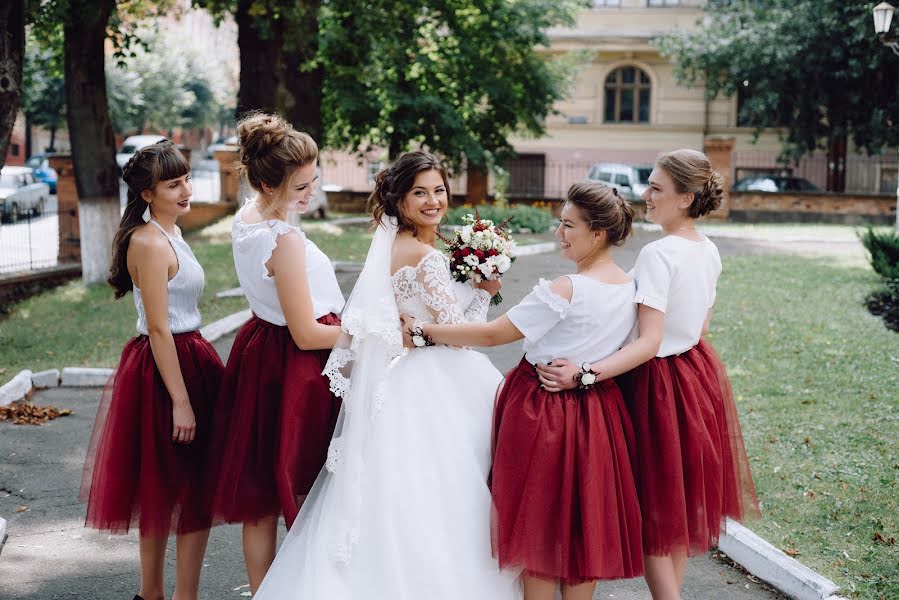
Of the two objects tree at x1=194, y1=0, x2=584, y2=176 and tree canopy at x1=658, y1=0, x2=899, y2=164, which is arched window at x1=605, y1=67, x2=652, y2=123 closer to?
tree canopy at x1=658, y1=0, x2=899, y2=164

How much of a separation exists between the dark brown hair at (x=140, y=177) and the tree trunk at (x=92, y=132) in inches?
415

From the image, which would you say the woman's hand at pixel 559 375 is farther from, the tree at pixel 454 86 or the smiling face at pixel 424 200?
the tree at pixel 454 86

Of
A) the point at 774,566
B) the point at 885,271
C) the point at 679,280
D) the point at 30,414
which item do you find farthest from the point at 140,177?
the point at 885,271

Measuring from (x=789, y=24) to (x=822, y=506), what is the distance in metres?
25.3

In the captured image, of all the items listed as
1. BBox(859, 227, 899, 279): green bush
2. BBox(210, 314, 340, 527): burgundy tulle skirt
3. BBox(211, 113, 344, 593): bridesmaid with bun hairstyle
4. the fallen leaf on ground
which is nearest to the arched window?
BBox(859, 227, 899, 279): green bush

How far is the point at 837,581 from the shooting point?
15.5ft

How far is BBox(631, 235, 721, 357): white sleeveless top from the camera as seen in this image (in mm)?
3881

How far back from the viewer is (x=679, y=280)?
3.97 metres

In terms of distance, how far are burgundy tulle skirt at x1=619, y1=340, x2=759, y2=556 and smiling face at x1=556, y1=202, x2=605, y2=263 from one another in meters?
0.54

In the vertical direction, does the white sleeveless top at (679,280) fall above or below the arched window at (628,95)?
below

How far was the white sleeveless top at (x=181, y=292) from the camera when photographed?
4195 mm

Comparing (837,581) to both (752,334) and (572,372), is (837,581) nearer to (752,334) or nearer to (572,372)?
(572,372)

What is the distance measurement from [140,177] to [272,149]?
1.99ft

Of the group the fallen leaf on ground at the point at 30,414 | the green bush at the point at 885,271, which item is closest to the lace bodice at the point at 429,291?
the fallen leaf on ground at the point at 30,414
